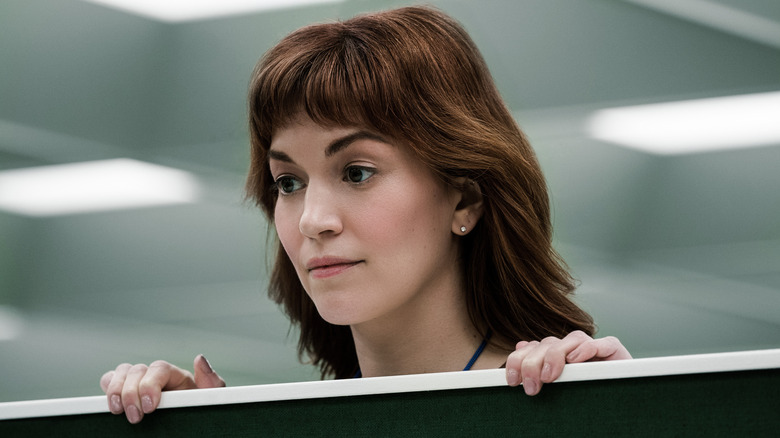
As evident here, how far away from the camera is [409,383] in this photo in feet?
3.70

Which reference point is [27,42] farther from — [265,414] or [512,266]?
[265,414]

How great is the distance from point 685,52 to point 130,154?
10.3 feet

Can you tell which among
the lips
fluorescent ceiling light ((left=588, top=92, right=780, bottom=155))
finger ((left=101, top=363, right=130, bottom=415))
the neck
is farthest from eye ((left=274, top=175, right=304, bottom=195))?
fluorescent ceiling light ((left=588, top=92, right=780, bottom=155))

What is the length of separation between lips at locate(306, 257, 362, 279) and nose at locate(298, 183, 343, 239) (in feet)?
0.13

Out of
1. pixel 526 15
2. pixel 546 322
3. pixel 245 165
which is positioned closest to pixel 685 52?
pixel 526 15

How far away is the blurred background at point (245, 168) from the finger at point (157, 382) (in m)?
3.62

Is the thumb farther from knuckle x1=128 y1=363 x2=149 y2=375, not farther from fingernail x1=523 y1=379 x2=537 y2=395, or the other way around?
fingernail x1=523 y1=379 x2=537 y2=395

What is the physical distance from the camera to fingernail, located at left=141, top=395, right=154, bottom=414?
1.27 metres

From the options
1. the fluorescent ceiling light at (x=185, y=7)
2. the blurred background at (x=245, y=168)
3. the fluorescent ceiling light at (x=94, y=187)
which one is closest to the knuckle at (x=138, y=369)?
the blurred background at (x=245, y=168)

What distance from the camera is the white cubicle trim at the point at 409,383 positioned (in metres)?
1.02

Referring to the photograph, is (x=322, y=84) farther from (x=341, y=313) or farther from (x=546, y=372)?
(x=546, y=372)

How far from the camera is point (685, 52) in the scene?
5.27 m

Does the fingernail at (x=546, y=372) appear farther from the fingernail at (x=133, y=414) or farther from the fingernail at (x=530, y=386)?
the fingernail at (x=133, y=414)

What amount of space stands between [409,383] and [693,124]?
180 inches
